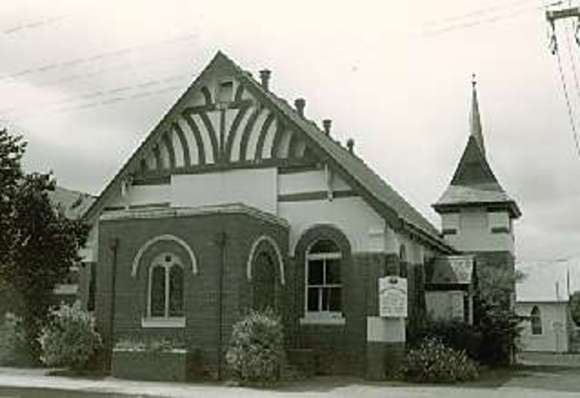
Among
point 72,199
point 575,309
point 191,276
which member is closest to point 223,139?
point 191,276

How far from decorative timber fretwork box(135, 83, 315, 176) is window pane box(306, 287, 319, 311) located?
167 inches

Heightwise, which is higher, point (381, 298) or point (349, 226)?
point (349, 226)

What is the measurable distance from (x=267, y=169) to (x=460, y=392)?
418 inches

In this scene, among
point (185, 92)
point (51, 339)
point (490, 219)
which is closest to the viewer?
point (51, 339)

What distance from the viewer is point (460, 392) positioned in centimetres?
2095

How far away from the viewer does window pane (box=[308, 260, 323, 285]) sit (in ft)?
90.2

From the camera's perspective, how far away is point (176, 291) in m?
24.7

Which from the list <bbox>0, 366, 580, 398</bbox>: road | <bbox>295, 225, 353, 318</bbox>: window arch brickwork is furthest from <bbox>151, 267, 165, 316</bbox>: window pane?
<bbox>295, 225, 353, 318</bbox>: window arch brickwork

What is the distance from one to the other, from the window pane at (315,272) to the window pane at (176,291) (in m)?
4.85

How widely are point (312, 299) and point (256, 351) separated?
217 inches

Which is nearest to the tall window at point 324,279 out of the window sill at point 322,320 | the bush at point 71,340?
the window sill at point 322,320

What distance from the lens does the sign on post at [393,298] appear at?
25594 millimetres

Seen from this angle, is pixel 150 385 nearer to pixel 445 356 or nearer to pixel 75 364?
pixel 75 364

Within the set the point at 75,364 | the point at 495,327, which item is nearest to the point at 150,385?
the point at 75,364
